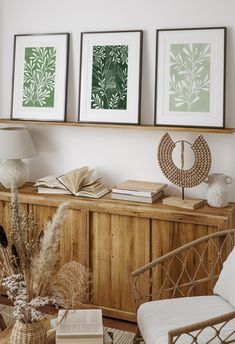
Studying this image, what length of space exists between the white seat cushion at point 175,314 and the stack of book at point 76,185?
3.11 ft

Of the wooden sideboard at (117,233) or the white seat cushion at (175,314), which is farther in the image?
the wooden sideboard at (117,233)

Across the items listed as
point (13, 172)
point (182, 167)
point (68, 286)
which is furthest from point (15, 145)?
point (68, 286)

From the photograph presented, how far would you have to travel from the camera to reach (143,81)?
9.84 ft

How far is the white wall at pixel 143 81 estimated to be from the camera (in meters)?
2.85

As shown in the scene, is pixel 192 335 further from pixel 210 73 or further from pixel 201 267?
pixel 210 73

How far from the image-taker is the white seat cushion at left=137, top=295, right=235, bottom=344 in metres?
1.94

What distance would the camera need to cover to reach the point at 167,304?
85.5 inches

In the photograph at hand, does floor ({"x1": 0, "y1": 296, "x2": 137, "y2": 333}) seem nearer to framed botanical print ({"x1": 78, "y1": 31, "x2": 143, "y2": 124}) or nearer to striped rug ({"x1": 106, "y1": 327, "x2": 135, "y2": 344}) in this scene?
striped rug ({"x1": 106, "y1": 327, "x2": 135, "y2": 344})

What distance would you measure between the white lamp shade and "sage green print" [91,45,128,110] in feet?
1.66

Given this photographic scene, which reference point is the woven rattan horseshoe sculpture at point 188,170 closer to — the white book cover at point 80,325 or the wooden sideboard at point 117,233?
the wooden sideboard at point 117,233

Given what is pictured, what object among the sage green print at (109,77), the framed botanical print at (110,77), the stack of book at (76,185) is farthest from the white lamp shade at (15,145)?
the sage green print at (109,77)

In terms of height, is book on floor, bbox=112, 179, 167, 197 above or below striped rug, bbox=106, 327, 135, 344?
above

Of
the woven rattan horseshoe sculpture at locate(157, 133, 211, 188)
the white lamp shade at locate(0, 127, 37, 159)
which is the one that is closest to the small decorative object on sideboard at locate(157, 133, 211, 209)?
Answer: the woven rattan horseshoe sculpture at locate(157, 133, 211, 188)

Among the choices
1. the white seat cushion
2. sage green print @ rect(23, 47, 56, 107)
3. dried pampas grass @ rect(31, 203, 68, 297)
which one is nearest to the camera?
dried pampas grass @ rect(31, 203, 68, 297)
